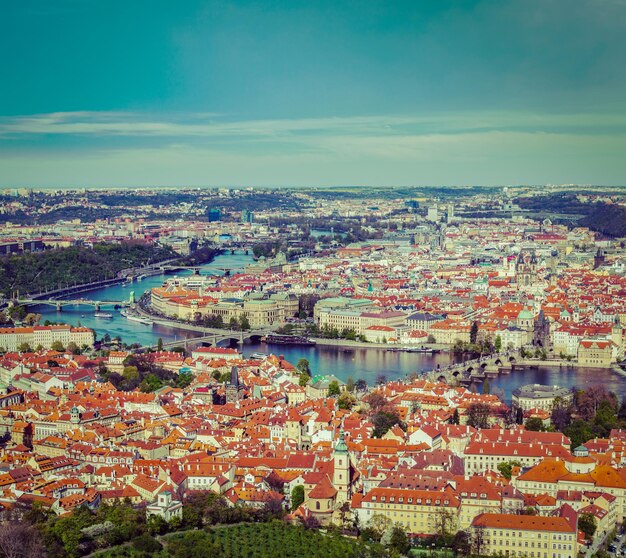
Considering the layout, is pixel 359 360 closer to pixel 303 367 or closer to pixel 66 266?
pixel 303 367

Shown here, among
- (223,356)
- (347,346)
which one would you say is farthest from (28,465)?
(347,346)

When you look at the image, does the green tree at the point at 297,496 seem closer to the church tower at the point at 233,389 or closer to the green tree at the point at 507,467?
the green tree at the point at 507,467

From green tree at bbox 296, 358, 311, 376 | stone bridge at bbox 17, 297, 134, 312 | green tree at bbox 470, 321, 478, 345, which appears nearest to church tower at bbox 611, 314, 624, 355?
green tree at bbox 470, 321, 478, 345

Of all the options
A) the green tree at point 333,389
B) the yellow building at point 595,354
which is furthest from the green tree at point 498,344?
the green tree at point 333,389

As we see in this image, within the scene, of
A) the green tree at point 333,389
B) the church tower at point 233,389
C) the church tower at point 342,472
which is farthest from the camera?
the green tree at point 333,389

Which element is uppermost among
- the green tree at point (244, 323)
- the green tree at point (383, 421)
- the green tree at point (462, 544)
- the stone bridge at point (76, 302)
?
the green tree at point (383, 421)

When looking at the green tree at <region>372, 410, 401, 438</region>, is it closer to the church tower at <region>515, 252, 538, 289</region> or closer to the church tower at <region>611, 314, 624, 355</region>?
the church tower at <region>611, 314, 624, 355</region>
